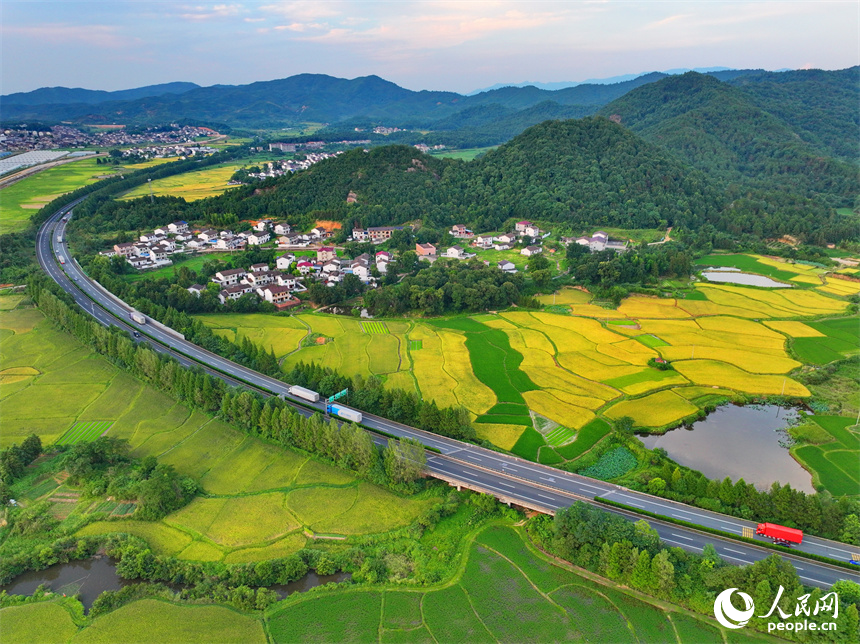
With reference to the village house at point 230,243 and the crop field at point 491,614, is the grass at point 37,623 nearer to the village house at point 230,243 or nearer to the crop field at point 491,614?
the crop field at point 491,614

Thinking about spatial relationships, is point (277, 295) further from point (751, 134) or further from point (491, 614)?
point (751, 134)

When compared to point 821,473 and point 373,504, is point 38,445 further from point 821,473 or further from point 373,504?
point 821,473

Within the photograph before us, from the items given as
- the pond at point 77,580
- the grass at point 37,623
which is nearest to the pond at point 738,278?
the pond at point 77,580

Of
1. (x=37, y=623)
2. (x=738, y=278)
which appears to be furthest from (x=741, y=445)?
(x=738, y=278)

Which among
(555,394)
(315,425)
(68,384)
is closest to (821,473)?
(555,394)

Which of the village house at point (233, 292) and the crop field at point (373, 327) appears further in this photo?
the village house at point (233, 292)

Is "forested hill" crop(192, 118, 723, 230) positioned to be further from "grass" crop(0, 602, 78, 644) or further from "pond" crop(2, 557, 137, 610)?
"grass" crop(0, 602, 78, 644)
